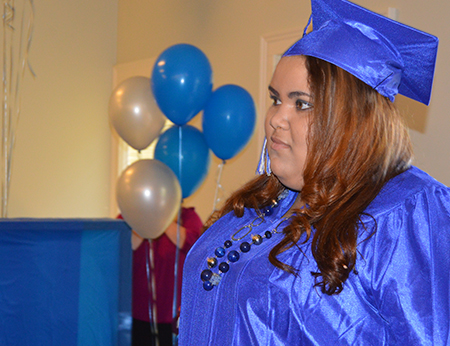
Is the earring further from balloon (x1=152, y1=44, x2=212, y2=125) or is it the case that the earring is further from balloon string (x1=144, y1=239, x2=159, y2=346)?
balloon string (x1=144, y1=239, x2=159, y2=346)

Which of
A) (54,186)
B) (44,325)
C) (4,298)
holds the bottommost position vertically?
(54,186)

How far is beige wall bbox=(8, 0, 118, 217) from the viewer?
13.0ft

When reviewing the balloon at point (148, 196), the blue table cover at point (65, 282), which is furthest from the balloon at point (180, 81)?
the blue table cover at point (65, 282)

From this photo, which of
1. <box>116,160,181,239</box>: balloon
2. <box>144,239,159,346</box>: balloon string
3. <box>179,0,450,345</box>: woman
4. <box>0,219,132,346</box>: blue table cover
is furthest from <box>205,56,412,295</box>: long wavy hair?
<box>144,239,159,346</box>: balloon string

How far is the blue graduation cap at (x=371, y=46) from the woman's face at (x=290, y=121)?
0.05 metres

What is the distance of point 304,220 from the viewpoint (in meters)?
0.92

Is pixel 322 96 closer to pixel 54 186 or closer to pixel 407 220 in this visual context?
pixel 407 220

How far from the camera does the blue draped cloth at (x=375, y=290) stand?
31.6 inches

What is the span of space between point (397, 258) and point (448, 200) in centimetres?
14

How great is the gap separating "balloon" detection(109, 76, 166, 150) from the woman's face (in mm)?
1433

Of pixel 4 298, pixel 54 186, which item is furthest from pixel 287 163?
pixel 54 186

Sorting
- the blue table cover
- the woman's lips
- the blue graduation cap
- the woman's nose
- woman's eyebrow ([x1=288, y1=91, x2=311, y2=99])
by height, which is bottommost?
the blue table cover

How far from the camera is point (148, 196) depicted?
2.16 m

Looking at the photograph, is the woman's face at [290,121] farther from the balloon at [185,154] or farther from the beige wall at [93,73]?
the beige wall at [93,73]
